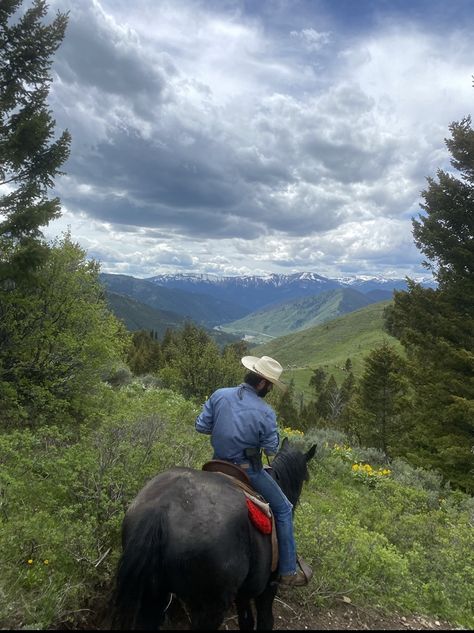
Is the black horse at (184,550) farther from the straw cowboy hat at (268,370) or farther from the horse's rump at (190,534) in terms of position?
the straw cowboy hat at (268,370)

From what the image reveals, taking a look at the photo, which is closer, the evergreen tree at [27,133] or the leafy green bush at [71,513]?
the leafy green bush at [71,513]

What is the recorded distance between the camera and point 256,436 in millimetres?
4465

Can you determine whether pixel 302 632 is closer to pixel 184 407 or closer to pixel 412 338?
pixel 184 407

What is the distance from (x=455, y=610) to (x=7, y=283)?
1385 cm

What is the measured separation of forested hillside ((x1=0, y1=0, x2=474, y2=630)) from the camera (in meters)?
4.58

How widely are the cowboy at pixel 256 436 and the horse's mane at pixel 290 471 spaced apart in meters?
0.57

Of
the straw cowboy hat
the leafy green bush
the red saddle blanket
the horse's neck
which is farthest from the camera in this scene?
the horse's neck

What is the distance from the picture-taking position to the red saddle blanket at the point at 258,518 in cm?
405

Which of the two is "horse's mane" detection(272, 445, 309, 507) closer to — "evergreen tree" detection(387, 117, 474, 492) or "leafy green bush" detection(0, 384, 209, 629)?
"leafy green bush" detection(0, 384, 209, 629)

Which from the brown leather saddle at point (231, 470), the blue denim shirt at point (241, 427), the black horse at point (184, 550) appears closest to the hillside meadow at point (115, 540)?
the black horse at point (184, 550)

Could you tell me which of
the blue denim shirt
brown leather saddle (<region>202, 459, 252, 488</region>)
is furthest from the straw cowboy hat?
brown leather saddle (<region>202, 459, 252, 488</region>)

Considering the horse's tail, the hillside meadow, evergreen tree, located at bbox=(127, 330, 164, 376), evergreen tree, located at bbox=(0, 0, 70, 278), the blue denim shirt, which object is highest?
evergreen tree, located at bbox=(0, 0, 70, 278)

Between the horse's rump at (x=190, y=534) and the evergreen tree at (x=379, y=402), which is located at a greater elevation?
the horse's rump at (x=190, y=534)

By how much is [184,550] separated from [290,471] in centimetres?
229
